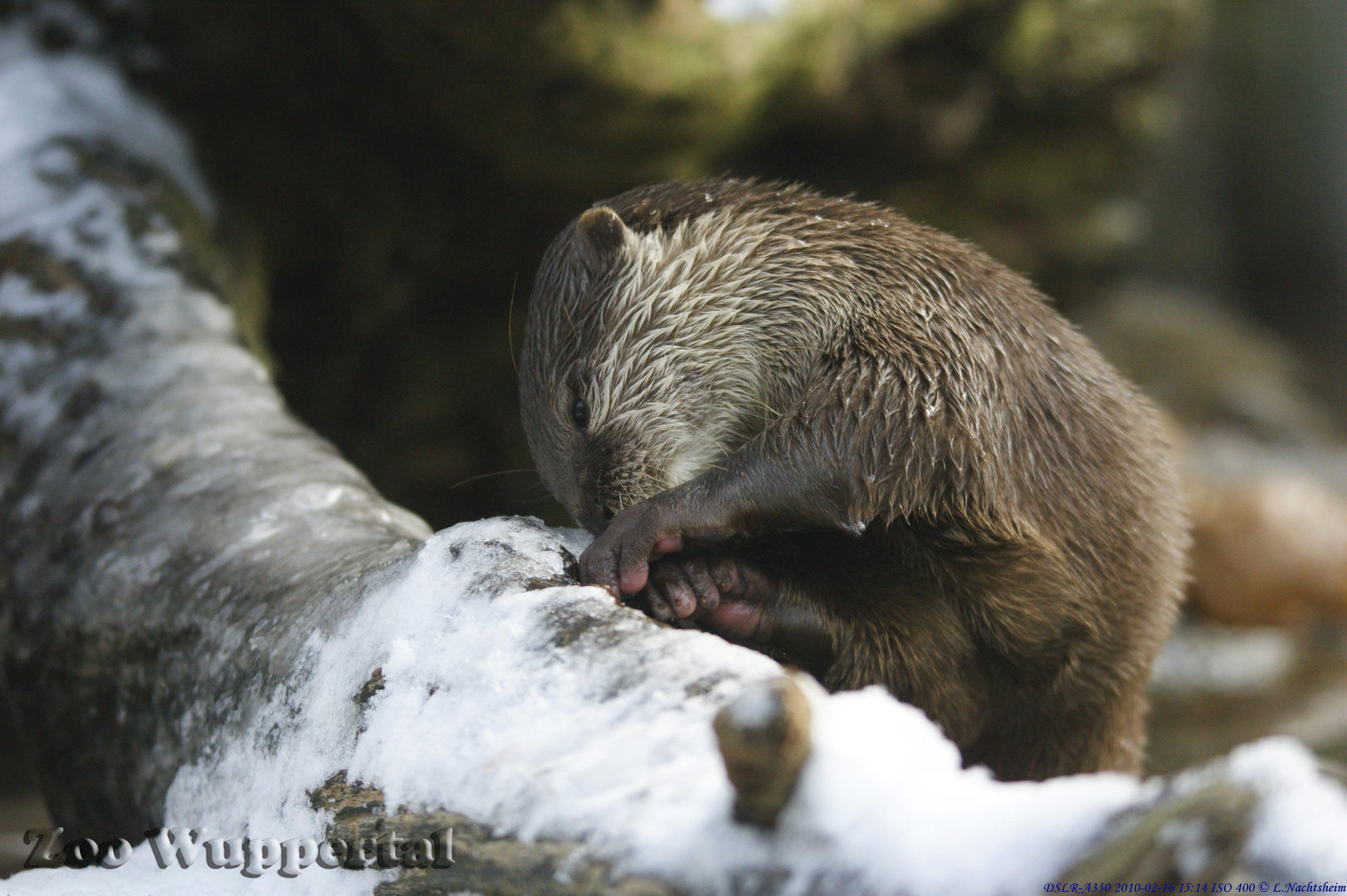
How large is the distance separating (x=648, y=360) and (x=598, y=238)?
28 cm

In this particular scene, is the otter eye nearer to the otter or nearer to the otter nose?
the otter

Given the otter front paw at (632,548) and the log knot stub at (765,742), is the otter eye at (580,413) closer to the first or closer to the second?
the otter front paw at (632,548)

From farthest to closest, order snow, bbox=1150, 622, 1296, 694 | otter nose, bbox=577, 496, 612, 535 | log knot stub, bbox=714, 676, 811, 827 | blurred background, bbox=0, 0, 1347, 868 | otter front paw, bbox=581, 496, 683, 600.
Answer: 1. snow, bbox=1150, 622, 1296, 694
2. blurred background, bbox=0, 0, 1347, 868
3. otter nose, bbox=577, 496, 612, 535
4. otter front paw, bbox=581, 496, 683, 600
5. log knot stub, bbox=714, 676, 811, 827

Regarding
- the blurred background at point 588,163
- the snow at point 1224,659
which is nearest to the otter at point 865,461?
the blurred background at point 588,163

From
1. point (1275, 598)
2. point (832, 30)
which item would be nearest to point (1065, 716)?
point (832, 30)

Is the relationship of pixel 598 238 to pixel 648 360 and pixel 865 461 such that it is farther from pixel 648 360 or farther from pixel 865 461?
pixel 865 461

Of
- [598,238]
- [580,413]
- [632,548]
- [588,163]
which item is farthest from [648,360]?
[588,163]

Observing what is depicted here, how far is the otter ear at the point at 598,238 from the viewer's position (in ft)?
7.11

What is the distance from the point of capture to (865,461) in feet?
5.75

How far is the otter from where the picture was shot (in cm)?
178

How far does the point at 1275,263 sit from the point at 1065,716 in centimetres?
970

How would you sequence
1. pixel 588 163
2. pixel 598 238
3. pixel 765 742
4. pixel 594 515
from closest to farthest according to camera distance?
1. pixel 765 742
2. pixel 594 515
3. pixel 598 238
4. pixel 588 163

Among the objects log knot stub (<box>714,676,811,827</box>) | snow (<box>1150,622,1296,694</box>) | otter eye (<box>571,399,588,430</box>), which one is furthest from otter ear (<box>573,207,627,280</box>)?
snow (<box>1150,622,1296,694</box>)

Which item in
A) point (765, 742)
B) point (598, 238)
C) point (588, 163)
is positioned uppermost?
point (588, 163)
